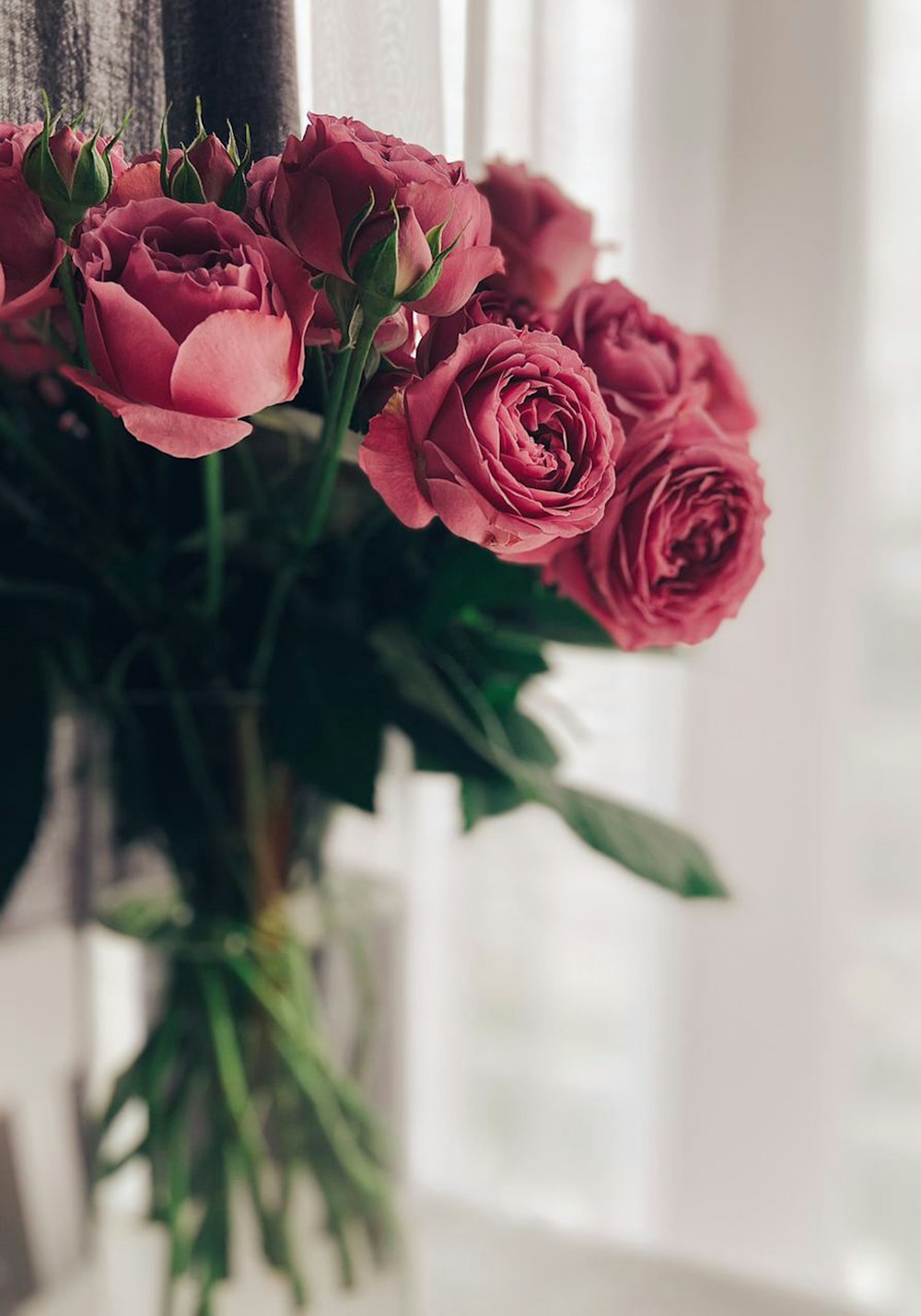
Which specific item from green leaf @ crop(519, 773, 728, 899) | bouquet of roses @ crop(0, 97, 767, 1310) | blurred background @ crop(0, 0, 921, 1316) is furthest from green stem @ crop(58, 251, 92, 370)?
blurred background @ crop(0, 0, 921, 1316)

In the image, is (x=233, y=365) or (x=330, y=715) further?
(x=330, y=715)

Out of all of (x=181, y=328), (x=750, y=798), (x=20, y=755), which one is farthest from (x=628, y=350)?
(x=750, y=798)

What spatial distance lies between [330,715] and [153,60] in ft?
0.78

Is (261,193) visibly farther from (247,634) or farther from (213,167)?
(247,634)

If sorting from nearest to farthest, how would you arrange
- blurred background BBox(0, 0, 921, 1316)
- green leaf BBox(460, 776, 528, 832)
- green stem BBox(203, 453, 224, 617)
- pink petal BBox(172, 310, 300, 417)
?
pink petal BBox(172, 310, 300, 417) < green stem BBox(203, 453, 224, 617) < green leaf BBox(460, 776, 528, 832) < blurred background BBox(0, 0, 921, 1316)

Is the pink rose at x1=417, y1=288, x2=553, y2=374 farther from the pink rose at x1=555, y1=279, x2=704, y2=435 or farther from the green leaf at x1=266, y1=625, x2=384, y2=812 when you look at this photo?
the green leaf at x1=266, y1=625, x2=384, y2=812

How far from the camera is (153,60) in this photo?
349 mm

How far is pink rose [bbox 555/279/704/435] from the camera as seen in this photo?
1.22ft

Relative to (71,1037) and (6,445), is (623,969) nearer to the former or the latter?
(71,1037)

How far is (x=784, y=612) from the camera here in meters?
0.82

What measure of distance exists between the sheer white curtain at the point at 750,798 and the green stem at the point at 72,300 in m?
0.42

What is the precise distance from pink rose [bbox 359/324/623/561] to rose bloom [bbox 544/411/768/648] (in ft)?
0.21

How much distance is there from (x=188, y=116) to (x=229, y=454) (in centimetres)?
13

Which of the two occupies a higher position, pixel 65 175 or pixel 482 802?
pixel 65 175
